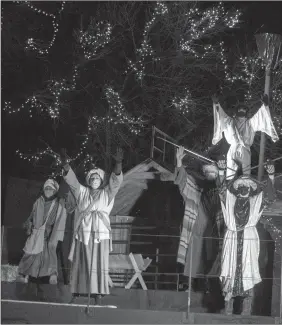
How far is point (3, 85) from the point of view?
79.4ft

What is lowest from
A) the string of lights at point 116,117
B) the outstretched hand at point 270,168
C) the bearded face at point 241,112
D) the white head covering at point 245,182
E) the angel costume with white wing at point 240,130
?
the white head covering at point 245,182

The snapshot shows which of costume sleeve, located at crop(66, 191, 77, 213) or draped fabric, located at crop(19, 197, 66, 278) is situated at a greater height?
costume sleeve, located at crop(66, 191, 77, 213)

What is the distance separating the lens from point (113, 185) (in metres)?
17.0

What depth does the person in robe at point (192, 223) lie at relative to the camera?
57.1 feet

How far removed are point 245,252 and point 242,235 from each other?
0.92 feet

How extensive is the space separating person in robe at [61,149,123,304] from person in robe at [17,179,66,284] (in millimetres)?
705

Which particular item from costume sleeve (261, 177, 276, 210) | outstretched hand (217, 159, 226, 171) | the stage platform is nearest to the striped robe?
outstretched hand (217, 159, 226, 171)

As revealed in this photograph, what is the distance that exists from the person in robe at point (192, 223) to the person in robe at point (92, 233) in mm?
1222

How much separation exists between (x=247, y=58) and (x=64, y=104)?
13.3 feet

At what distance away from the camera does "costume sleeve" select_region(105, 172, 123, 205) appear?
665 inches

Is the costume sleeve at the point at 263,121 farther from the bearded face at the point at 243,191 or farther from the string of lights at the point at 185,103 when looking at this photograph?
the string of lights at the point at 185,103

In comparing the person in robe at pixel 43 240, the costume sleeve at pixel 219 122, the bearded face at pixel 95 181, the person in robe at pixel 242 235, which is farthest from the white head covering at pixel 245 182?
the person in robe at pixel 43 240

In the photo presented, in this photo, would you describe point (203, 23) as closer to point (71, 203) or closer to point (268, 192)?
point (71, 203)

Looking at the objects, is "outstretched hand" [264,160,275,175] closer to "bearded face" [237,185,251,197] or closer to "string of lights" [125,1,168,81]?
"bearded face" [237,185,251,197]
